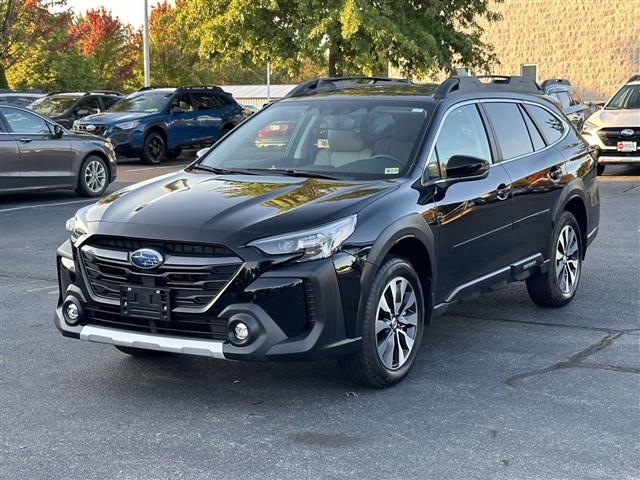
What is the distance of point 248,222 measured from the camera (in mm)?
5176

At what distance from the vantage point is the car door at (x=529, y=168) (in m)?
7.00

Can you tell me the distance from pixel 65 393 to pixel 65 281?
2.08ft

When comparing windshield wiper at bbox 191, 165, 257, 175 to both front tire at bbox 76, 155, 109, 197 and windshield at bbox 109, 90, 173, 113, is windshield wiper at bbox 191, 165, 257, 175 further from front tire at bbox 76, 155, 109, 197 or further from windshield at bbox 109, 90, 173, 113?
windshield at bbox 109, 90, 173, 113

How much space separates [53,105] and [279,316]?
2263 cm

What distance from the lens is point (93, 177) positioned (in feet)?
52.9

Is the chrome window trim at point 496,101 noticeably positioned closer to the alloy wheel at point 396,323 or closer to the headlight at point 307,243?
the alloy wheel at point 396,323

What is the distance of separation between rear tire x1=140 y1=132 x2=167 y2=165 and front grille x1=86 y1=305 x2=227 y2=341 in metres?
17.8

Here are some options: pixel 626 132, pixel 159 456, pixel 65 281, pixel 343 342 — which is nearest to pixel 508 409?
pixel 343 342

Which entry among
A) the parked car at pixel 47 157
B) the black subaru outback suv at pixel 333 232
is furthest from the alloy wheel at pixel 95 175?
the black subaru outback suv at pixel 333 232

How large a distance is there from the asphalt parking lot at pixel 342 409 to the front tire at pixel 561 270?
0.44 feet

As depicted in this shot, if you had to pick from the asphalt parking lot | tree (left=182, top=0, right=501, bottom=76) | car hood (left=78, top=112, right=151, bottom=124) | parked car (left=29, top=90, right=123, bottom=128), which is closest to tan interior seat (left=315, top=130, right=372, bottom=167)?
the asphalt parking lot

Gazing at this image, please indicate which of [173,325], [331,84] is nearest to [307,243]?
[173,325]

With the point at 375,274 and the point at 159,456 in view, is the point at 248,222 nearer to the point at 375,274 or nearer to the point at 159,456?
the point at 375,274

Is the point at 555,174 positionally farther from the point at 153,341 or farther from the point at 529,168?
the point at 153,341
